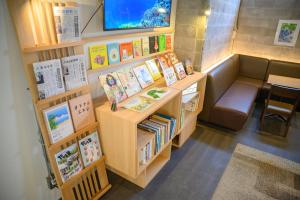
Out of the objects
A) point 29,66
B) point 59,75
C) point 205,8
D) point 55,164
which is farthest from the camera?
point 205,8

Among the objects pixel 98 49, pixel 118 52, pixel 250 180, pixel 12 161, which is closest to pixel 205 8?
pixel 118 52

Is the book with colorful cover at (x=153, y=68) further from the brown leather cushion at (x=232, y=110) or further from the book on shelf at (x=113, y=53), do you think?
the brown leather cushion at (x=232, y=110)

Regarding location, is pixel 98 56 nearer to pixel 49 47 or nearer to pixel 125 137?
pixel 49 47

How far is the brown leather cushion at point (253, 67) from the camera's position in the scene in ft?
13.0

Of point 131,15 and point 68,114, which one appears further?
point 131,15

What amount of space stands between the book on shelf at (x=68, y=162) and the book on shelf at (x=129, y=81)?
65 centimetres

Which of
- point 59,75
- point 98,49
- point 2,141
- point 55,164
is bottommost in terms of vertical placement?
point 55,164

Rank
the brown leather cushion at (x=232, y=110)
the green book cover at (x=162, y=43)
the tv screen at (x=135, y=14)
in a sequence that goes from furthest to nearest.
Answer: the brown leather cushion at (x=232, y=110) → the green book cover at (x=162, y=43) → the tv screen at (x=135, y=14)

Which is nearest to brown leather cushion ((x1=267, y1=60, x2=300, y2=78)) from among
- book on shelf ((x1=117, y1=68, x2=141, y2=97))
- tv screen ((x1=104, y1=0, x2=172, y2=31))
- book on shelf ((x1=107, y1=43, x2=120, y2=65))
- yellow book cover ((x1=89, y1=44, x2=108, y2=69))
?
tv screen ((x1=104, y1=0, x2=172, y2=31))

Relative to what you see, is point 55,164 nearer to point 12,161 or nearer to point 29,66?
point 12,161

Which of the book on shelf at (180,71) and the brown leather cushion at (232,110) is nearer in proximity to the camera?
the book on shelf at (180,71)

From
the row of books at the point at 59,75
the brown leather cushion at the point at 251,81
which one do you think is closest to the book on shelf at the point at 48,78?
the row of books at the point at 59,75

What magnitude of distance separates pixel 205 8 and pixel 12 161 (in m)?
2.41

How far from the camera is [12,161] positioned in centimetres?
135
